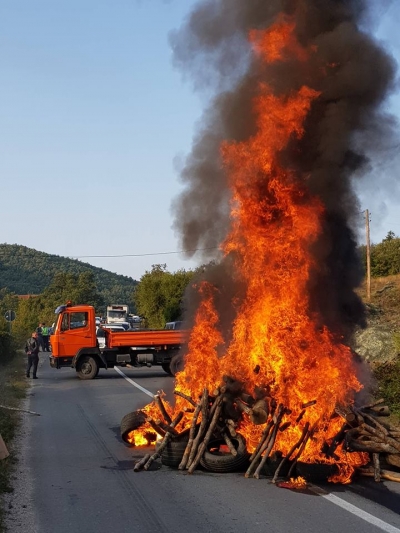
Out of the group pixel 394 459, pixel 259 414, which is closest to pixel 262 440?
pixel 259 414

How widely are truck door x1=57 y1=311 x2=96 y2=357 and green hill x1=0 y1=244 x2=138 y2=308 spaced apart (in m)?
95.9

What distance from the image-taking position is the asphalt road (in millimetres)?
6246

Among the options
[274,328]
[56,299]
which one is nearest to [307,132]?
[274,328]

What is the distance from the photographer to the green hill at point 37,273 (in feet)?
414

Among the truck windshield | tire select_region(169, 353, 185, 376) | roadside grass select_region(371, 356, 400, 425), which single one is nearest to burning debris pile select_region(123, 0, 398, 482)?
roadside grass select_region(371, 356, 400, 425)

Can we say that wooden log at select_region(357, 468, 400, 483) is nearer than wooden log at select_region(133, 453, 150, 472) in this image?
Yes

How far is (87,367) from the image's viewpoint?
23344 millimetres

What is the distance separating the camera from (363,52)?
10.2 metres

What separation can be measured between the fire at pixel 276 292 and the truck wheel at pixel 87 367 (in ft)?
41.5

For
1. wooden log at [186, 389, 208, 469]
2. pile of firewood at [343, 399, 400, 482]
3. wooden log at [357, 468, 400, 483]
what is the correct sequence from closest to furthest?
wooden log at [357, 468, 400, 483] → pile of firewood at [343, 399, 400, 482] → wooden log at [186, 389, 208, 469]

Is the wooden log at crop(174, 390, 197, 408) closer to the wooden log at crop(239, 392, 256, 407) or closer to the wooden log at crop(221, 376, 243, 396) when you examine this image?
the wooden log at crop(221, 376, 243, 396)

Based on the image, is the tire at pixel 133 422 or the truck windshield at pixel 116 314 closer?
the tire at pixel 133 422

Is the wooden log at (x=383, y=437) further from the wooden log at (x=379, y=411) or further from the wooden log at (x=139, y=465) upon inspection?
the wooden log at (x=139, y=465)

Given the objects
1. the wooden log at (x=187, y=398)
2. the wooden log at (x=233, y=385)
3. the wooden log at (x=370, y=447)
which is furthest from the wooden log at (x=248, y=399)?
the wooden log at (x=370, y=447)
